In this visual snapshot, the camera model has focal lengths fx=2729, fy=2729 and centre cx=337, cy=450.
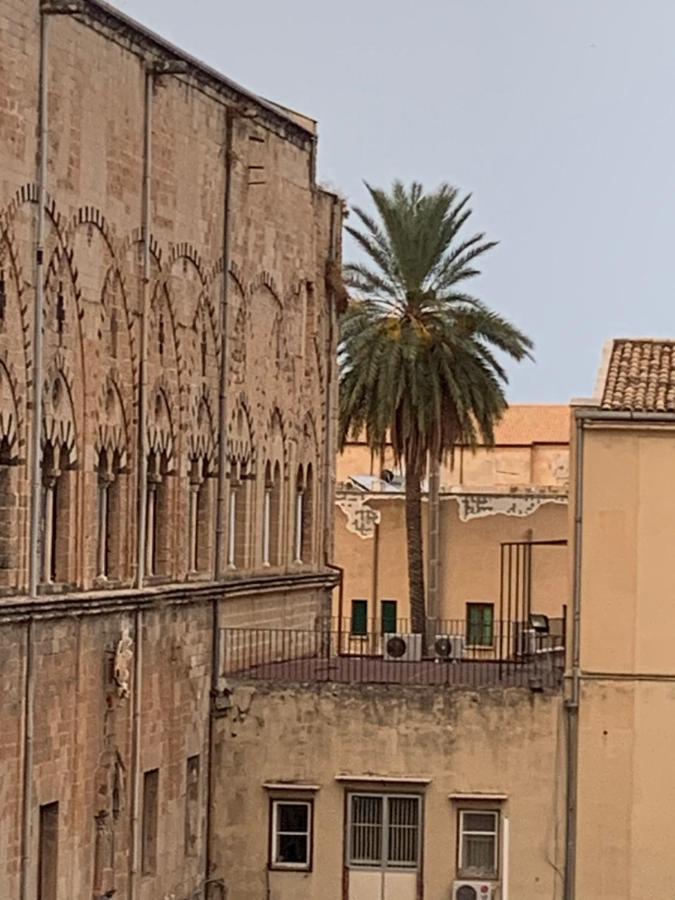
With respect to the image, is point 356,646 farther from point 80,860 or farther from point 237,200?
point 80,860

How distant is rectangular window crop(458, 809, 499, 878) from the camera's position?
33.5 meters

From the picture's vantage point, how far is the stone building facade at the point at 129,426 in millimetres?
27109

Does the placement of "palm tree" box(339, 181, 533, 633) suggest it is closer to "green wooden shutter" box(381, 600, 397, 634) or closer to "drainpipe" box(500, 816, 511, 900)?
"green wooden shutter" box(381, 600, 397, 634)

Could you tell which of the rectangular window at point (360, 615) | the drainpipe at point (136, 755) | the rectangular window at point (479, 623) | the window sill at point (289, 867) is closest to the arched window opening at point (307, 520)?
the window sill at point (289, 867)

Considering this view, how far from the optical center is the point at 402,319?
176 ft

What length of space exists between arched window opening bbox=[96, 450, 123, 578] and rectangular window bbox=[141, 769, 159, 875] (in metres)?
2.85

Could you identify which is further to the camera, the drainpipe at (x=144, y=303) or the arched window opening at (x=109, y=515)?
the drainpipe at (x=144, y=303)

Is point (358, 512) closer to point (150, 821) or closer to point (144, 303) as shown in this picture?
point (150, 821)

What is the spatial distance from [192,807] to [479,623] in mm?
27851

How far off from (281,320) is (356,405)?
15.0 m

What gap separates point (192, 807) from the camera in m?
33.3

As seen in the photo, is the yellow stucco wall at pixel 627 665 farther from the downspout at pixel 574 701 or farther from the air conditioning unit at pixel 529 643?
the air conditioning unit at pixel 529 643

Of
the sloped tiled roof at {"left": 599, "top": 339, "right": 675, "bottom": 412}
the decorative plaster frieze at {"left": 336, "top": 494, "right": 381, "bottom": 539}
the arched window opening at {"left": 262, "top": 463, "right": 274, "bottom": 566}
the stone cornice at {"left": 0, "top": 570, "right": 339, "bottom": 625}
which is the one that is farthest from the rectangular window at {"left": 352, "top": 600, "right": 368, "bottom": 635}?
the sloped tiled roof at {"left": 599, "top": 339, "right": 675, "bottom": 412}

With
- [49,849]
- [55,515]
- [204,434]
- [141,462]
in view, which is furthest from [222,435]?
[49,849]
